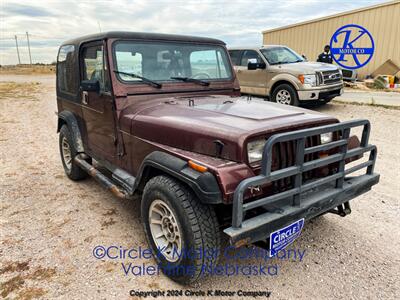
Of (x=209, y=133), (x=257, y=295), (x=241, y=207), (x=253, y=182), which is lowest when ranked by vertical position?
(x=257, y=295)

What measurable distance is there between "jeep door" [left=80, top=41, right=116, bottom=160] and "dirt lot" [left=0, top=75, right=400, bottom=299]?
76 centimetres

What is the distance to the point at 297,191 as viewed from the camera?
236cm

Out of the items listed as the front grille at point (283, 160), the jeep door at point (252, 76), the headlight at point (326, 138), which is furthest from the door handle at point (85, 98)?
the jeep door at point (252, 76)

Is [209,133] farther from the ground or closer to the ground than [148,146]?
farther from the ground

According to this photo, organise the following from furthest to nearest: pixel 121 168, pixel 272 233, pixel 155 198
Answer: pixel 121 168 → pixel 155 198 → pixel 272 233

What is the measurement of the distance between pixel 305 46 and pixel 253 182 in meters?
18.9

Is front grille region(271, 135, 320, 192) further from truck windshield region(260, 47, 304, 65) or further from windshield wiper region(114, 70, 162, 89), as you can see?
truck windshield region(260, 47, 304, 65)

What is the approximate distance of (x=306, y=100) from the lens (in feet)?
28.8


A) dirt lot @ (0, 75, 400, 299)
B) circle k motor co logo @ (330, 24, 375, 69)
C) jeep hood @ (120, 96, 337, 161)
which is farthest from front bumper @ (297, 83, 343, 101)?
circle k motor co logo @ (330, 24, 375, 69)

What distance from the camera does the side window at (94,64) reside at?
11.5 feet

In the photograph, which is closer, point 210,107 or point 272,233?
point 272,233

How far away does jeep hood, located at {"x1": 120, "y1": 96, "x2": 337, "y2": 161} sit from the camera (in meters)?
2.37

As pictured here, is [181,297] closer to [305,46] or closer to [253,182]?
[253,182]

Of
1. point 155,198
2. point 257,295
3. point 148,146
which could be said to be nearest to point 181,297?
point 257,295
